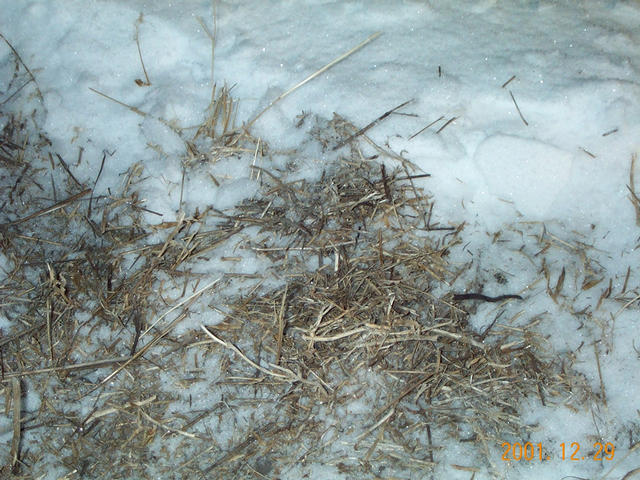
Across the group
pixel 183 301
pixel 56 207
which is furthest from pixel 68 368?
pixel 56 207

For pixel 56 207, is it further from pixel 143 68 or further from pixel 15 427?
pixel 15 427

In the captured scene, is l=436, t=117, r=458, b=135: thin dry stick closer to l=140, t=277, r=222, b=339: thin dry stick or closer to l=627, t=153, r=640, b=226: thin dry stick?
l=627, t=153, r=640, b=226: thin dry stick

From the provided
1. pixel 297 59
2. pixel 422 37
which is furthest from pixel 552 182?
pixel 297 59

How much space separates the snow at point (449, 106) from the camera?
2.38 meters

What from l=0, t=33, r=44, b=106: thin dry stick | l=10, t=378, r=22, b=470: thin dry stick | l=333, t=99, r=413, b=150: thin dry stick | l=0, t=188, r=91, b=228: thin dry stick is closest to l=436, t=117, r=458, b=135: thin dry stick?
l=333, t=99, r=413, b=150: thin dry stick

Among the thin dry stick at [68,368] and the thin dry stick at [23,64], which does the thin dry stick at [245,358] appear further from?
the thin dry stick at [23,64]

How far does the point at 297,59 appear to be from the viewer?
2.54 m

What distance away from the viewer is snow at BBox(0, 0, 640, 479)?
2.38 meters

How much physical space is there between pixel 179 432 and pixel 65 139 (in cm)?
145
